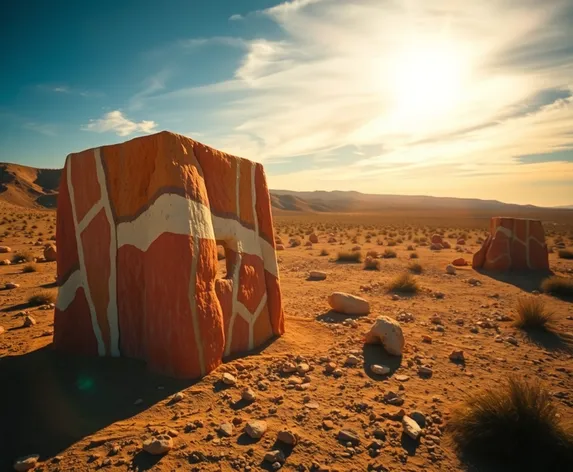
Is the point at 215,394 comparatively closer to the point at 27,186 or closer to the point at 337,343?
the point at 337,343

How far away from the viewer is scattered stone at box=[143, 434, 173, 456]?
2707 millimetres

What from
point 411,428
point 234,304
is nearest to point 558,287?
point 411,428

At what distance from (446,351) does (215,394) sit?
3610mm

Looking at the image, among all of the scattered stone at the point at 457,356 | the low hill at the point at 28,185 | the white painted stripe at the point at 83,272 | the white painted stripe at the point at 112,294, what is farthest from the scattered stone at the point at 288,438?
the low hill at the point at 28,185

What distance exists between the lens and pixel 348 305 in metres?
6.81

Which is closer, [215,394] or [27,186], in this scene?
[215,394]

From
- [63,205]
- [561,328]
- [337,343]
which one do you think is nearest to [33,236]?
[63,205]

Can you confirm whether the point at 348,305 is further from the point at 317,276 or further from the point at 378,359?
the point at 317,276

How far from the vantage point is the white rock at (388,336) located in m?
4.85

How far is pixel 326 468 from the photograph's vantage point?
2.69 m

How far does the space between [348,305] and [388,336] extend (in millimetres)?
1914

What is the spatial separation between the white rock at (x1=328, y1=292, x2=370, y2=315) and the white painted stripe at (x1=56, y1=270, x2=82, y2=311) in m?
4.59

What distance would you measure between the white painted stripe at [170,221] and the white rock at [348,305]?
361cm

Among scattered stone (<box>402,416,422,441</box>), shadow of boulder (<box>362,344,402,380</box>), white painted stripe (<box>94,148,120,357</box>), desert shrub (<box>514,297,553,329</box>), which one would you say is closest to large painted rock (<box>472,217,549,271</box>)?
desert shrub (<box>514,297,553,329</box>)
